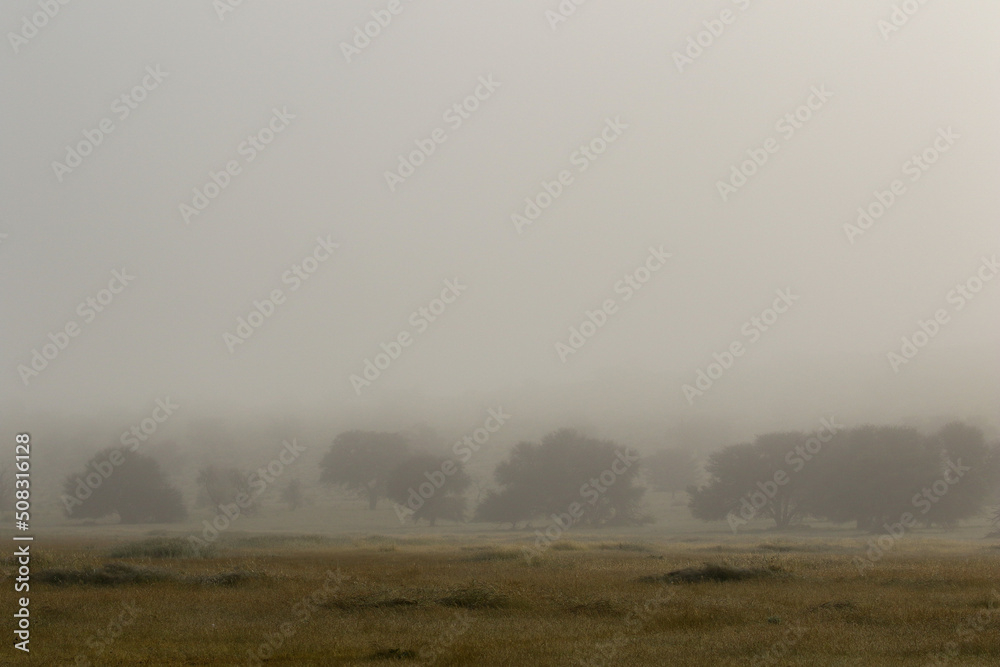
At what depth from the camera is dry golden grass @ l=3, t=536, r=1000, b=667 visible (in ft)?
59.5

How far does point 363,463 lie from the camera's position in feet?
403

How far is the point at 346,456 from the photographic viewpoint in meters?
124

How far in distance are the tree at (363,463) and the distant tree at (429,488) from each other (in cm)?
1018

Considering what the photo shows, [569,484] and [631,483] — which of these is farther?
[569,484]

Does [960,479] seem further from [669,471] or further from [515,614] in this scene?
[515,614]

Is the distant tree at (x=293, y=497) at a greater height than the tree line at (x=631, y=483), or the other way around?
the tree line at (x=631, y=483)

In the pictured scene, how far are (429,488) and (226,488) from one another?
34.4 m

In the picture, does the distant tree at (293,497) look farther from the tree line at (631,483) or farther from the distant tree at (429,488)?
the distant tree at (429,488)

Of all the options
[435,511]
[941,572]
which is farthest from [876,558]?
[435,511]

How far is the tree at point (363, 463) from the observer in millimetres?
121062

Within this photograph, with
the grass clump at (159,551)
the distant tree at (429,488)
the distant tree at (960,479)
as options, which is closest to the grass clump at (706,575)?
the grass clump at (159,551)

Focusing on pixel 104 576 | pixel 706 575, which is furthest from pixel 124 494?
pixel 706 575

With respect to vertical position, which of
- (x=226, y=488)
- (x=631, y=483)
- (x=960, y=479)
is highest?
(x=960, y=479)

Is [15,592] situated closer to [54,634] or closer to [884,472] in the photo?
[54,634]
